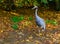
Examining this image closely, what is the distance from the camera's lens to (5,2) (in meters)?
11.5

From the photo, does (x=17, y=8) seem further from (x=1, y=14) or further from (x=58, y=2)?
(x=58, y=2)

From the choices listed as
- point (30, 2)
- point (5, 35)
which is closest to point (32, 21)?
point (30, 2)

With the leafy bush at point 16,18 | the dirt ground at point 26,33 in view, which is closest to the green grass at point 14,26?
the dirt ground at point 26,33

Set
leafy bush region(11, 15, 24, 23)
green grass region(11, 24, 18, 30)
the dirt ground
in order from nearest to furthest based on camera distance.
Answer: the dirt ground < green grass region(11, 24, 18, 30) < leafy bush region(11, 15, 24, 23)

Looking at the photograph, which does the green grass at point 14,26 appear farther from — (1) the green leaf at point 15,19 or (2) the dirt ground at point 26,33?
(1) the green leaf at point 15,19

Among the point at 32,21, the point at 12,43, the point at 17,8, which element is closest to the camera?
the point at 12,43

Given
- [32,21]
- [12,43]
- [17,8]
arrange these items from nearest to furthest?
[12,43] → [32,21] → [17,8]

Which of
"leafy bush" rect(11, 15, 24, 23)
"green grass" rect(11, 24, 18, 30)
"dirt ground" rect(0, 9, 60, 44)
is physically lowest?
"dirt ground" rect(0, 9, 60, 44)

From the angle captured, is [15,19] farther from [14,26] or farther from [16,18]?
[14,26]

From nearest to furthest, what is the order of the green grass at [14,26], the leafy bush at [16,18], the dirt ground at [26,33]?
the dirt ground at [26,33], the green grass at [14,26], the leafy bush at [16,18]

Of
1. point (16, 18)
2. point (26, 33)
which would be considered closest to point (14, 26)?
point (26, 33)

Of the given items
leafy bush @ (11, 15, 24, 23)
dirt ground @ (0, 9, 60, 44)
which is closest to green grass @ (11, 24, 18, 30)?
dirt ground @ (0, 9, 60, 44)

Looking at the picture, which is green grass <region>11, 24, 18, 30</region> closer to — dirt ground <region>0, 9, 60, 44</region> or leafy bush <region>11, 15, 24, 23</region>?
dirt ground <region>0, 9, 60, 44</region>

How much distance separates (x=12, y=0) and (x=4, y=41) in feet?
9.45
